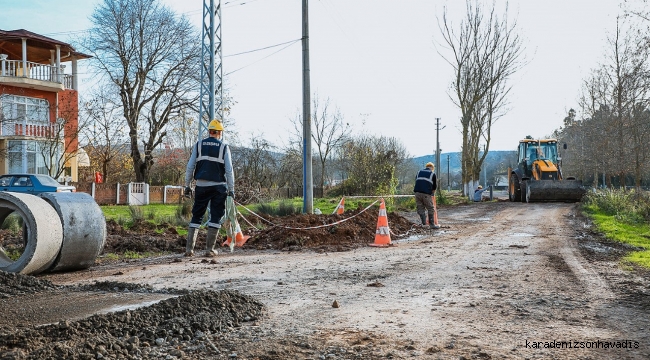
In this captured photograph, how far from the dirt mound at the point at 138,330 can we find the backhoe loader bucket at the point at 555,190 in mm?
24544

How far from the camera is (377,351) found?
3.85 meters

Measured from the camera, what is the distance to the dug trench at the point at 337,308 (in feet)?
12.6

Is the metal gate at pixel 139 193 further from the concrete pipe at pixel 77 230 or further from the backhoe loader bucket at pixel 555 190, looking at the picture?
the concrete pipe at pixel 77 230

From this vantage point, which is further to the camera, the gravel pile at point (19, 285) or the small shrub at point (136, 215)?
the small shrub at point (136, 215)

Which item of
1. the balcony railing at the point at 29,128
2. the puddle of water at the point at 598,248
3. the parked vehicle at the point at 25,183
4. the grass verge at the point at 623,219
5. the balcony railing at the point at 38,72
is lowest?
the puddle of water at the point at 598,248

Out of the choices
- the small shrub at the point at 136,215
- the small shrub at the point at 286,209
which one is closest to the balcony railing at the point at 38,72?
the small shrub at the point at 136,215

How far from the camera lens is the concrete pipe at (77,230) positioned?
744cm

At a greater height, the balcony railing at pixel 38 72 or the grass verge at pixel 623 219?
the balcony railing at pixel 38 72

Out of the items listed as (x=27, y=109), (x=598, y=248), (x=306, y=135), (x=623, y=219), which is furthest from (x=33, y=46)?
(x=598, y=248)

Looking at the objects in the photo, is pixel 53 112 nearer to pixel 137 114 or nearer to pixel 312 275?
pixel 137 114

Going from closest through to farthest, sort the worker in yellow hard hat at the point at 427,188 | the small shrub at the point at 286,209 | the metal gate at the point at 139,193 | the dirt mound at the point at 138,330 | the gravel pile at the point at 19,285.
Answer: the dirt mound at the point at 138,330 < the gravel pile at the point at 19,285 < the worker in yellow hard hat at the point at 427,188 < the small shrub at the point at 286,209 < the metal gate at the point at 139,193

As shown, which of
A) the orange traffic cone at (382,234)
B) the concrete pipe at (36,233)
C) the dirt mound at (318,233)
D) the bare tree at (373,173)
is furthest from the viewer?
the bare tree at (373,173)

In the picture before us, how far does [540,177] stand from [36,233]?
25.7 metres

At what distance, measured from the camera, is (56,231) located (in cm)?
726
